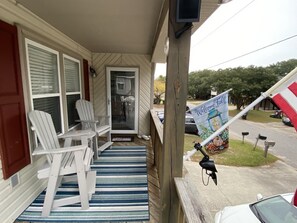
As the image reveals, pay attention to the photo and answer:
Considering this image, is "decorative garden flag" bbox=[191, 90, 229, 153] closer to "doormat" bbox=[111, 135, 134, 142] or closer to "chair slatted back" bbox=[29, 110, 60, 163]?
"chair slatted back" bbox=[29, 110, 60, 163]

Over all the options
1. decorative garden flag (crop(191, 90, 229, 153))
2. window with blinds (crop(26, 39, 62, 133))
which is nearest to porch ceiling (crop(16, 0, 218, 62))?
window with blinds (crop(26, 39, 62, 133))

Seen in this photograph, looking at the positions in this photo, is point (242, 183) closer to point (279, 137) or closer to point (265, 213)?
point (265, 213)

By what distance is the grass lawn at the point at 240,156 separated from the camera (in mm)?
6000

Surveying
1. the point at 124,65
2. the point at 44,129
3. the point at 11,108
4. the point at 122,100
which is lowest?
the point at 44,129

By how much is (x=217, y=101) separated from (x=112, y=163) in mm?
2128

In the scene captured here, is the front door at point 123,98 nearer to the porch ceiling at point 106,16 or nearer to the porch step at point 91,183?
the porch ceiling at point 106,16

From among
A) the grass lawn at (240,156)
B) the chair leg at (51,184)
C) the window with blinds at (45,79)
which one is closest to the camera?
the chair leg at (51,184)

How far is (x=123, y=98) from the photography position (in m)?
4.82

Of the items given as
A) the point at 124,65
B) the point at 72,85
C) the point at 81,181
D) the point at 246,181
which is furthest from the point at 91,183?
the point at 246,181

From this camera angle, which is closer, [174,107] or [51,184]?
[174,107]

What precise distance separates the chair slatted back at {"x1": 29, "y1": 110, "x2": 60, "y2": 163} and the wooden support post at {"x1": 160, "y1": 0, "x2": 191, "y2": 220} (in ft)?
4.74

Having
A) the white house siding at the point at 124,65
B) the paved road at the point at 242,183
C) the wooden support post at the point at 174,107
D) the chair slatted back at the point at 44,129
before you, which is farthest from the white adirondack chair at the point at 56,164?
the white house siding at the point at 124,65

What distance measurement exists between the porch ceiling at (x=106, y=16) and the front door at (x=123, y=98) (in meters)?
1.76

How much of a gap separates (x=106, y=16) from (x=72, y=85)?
6.11ft
